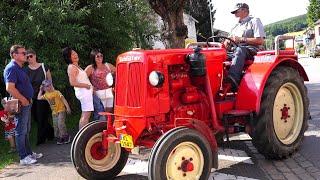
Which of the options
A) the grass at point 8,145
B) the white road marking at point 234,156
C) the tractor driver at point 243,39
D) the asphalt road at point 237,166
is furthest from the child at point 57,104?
the tractor driver at point 243,39

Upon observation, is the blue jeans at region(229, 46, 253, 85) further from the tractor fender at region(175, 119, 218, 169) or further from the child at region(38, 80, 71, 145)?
the child at region(38, 80, 71, 145)

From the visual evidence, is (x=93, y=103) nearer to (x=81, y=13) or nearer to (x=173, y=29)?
(x=81, y=13)

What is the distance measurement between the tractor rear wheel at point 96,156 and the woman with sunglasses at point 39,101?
10.4 feet

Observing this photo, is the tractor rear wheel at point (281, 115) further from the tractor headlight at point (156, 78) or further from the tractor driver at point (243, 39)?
the tractor headlight at point (156, 78)

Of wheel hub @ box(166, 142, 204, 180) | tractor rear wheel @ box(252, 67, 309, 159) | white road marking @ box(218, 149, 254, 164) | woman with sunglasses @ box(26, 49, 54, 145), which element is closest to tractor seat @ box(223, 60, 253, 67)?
tractor rear wheel @ box(252, 67, 309, 159)

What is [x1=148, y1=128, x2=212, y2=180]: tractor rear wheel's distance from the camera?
15.8ft

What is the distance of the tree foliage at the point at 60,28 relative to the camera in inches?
424

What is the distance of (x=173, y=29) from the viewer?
12516mm

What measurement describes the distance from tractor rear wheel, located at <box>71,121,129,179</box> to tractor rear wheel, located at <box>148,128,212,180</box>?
4.55 ft

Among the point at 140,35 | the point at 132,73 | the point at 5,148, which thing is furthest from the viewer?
the point at 140,35

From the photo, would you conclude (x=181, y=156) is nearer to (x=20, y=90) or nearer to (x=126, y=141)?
(x=126, y=141)

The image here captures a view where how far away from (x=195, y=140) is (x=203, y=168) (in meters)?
0.35

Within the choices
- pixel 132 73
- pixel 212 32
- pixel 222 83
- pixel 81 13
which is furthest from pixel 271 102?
pixel 212 32

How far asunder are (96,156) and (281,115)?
2688 millimetres
